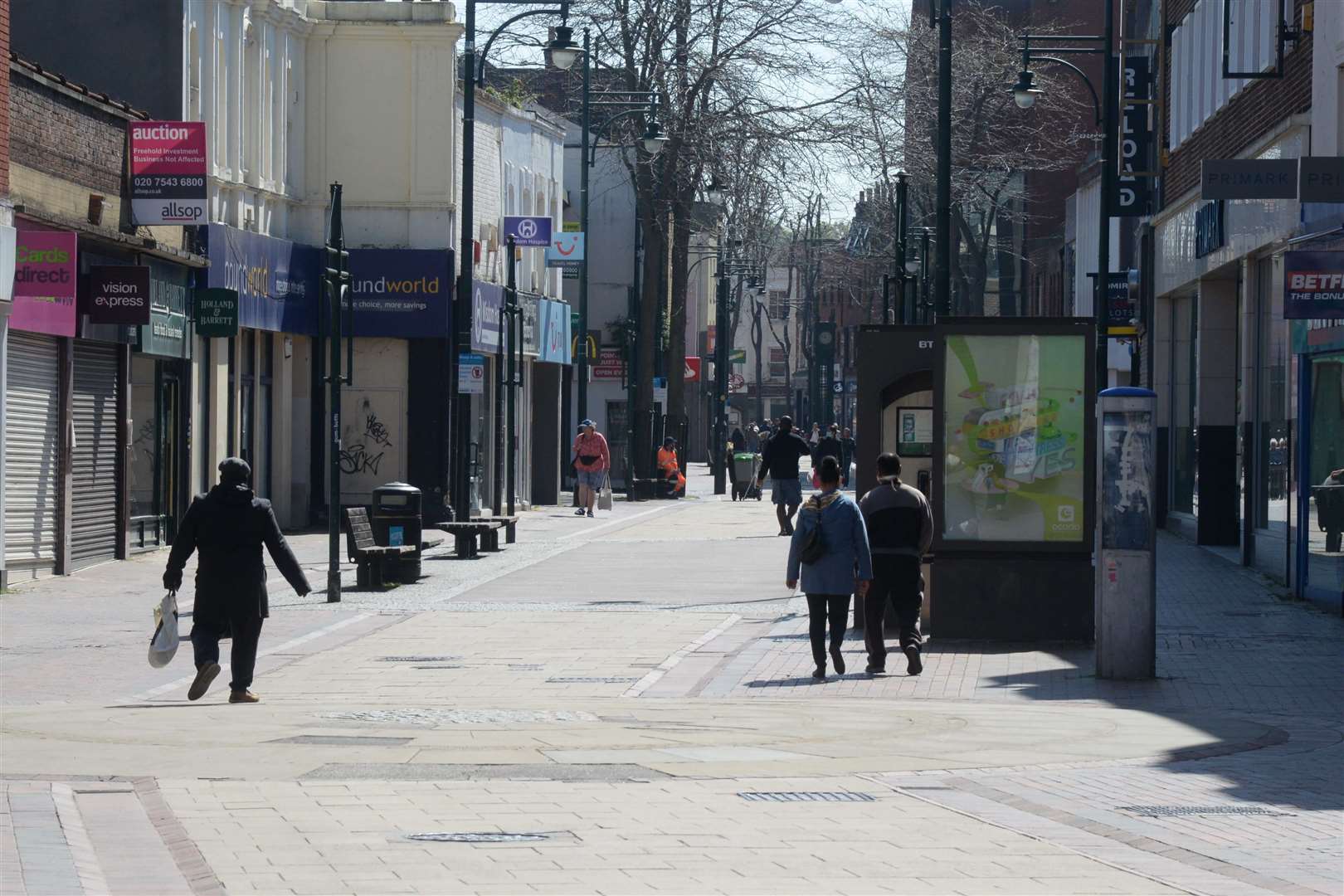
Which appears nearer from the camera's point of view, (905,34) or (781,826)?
(781,826)

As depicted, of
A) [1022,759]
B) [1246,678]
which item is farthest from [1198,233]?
[1022,759]

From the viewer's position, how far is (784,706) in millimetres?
13438

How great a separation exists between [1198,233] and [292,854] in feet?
77.1

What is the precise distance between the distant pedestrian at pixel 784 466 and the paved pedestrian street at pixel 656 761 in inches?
460

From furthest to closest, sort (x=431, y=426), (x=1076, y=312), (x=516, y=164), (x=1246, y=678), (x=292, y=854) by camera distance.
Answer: (x=1076, y=312) < (x=516, y=164) < (x=431, y=426) < (x=1246, y=678) < (x=292, y=854)

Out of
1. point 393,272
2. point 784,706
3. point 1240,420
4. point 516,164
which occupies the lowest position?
point 784,706

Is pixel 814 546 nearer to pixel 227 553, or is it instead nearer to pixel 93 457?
pixel 227 553

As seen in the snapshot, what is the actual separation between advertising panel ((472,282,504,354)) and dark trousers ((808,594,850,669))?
74.7ft

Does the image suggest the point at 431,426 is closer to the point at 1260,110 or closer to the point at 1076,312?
the point at 1260,110

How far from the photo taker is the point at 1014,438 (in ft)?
57.1

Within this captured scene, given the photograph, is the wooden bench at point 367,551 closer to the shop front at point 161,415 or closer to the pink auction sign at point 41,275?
the pink auction sign at point 41,275

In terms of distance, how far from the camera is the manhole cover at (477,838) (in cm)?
841

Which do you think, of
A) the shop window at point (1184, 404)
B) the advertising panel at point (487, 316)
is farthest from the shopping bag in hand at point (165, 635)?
the advertising panel at point (487, 316)

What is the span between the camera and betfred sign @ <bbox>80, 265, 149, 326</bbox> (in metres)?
24.3
